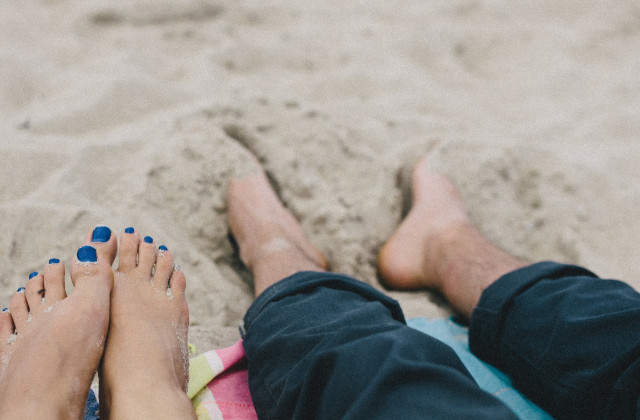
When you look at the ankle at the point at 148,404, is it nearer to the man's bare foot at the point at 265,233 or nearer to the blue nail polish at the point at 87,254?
the blue nail polish at the point at 87,254

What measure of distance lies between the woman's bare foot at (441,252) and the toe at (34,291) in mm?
836

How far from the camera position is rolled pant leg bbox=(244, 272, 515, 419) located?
21.8 inches

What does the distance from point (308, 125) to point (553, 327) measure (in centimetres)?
99

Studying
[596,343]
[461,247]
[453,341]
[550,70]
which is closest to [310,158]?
[461,247]

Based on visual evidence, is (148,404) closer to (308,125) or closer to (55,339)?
(55,339)

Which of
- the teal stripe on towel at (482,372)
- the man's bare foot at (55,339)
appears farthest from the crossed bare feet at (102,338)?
the teal stripe on towel at (482,372)

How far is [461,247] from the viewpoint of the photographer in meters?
1.19

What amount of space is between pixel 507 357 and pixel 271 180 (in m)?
0.89

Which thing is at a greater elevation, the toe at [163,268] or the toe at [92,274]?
the toe at [92,274]

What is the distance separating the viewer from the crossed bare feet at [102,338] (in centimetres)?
66

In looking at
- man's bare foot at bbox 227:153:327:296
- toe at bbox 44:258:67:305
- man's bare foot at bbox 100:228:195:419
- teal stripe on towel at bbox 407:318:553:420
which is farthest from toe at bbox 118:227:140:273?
teal stripe on towel at bbox 407:318:553:420

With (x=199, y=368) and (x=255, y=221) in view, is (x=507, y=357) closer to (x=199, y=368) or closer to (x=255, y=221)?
(x=199, y=368)

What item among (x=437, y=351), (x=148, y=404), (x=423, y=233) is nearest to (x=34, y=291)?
(x=148, y=404)

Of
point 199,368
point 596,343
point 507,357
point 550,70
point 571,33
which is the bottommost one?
point 199,368
